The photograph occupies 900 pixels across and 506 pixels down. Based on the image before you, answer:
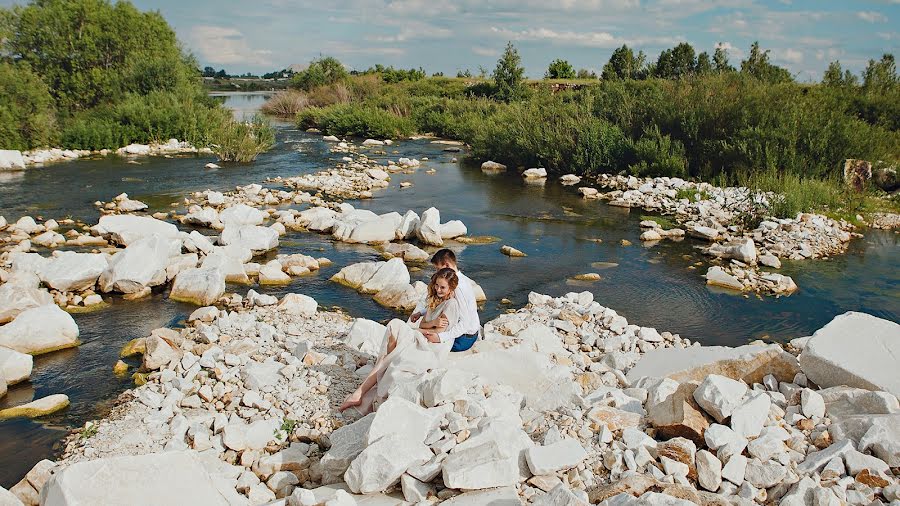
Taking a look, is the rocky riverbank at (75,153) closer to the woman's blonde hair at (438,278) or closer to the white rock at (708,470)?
the woman's blonde hair at (438,278)

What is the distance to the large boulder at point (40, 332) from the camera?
26.9ft

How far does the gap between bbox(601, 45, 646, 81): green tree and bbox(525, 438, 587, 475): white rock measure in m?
36.7

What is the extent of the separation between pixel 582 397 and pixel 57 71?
115 feet

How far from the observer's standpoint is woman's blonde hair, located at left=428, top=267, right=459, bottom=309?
22.2 feet

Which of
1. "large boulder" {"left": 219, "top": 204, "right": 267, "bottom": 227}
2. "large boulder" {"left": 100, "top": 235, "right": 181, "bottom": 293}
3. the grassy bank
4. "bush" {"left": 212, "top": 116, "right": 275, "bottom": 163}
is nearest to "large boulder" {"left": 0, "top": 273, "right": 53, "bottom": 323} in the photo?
"large boulder" {"left": 100, "top": 235, "right": 181, "bottom": 293}

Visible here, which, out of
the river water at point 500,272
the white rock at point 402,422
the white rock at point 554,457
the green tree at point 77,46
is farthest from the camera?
the green tree at point 77,46

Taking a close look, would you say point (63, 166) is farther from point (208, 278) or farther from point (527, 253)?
point (527, 253)

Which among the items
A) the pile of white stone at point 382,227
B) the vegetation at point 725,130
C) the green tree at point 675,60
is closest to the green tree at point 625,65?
the green tree at point 675,60

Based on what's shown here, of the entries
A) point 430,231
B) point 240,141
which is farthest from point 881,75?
point 240,141

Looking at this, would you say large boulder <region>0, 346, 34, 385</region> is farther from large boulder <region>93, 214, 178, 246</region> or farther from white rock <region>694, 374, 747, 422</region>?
white rock <region>694, 374, 747, 422</region>

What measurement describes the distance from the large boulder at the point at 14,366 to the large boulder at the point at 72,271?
2962 mm

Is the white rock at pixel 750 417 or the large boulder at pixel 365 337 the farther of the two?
the large boulder at pixel 365 337

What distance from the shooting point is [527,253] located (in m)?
14.2

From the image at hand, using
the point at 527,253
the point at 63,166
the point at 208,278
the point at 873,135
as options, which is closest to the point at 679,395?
the point at 208,278
